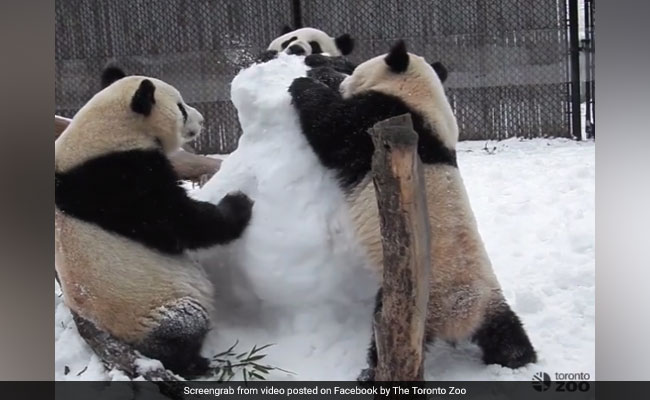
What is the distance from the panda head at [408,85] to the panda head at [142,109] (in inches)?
15.6

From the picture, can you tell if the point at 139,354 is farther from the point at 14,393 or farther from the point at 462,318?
the point at 462,318

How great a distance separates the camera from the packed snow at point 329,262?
4.92 feet

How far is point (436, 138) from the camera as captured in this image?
160 centimetres

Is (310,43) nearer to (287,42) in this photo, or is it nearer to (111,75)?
(287,42)

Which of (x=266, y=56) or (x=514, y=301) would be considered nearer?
(x=514, y=301)

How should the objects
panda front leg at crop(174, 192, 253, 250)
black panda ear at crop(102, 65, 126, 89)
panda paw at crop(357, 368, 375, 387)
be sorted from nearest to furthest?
panda paw at crop(357, 368, 375, 387)
panda front leg at crop(174, 192, 253, 250)
black panda ear at crop(102, 65, 126, 89)

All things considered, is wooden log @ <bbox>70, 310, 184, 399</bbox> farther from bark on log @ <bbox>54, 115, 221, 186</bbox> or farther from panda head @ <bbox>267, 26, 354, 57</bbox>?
panda head @ <bbox>267, 26, 354, 57</bbox>

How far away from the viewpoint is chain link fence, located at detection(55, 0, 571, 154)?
5.56 feet

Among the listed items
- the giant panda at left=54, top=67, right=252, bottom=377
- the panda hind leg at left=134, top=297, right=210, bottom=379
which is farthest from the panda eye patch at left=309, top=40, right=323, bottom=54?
the panda hind leg at left=134, top=297, right=210, bottom=379

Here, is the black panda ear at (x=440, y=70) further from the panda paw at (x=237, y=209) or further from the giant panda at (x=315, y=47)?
the panda paw at (x=237, y=209)

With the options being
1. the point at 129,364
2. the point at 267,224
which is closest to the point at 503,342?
the point at 267,224

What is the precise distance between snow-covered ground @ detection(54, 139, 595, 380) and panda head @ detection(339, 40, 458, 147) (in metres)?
0.09

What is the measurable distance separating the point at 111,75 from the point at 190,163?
0.91ft

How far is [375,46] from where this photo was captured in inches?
72.1
